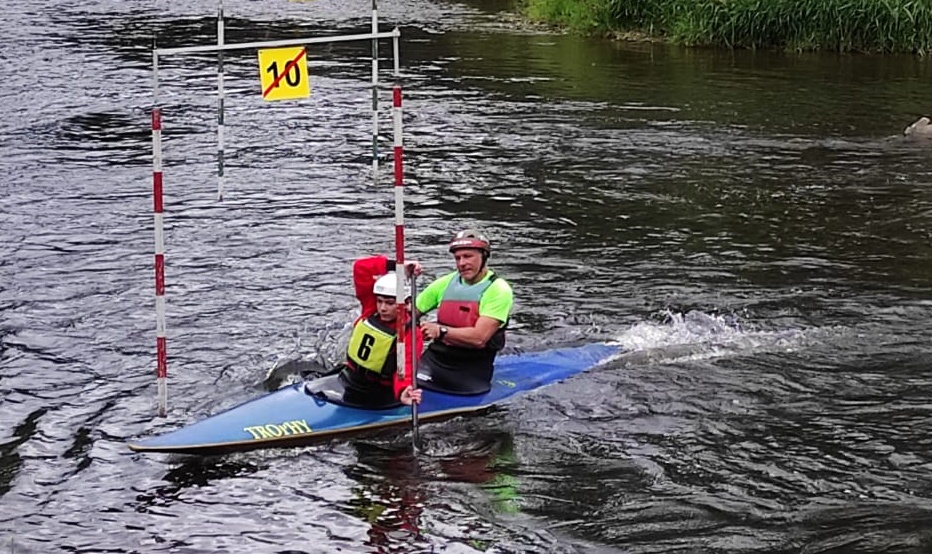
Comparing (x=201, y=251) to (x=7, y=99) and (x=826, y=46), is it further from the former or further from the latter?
(x=826, y=46)

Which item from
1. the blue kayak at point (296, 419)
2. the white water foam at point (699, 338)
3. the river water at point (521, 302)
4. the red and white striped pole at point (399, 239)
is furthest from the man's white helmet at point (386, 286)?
the white water foam at point (699, 338)

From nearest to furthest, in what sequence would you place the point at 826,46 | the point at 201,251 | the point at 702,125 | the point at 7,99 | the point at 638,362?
the point at 638,362 < the point at 201,251 < the point at 702,125 < the point at 7,99 < the point at 826,46

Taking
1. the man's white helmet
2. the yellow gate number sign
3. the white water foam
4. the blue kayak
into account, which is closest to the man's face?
the man's white helmet

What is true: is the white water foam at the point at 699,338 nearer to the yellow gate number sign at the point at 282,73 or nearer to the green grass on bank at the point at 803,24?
the yellow gate number sign at the point at 282,73

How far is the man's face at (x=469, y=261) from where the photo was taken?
788 cm

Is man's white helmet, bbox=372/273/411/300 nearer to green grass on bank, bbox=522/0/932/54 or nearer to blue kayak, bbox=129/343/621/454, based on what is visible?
blue kayak, bbox=129/343/621/454

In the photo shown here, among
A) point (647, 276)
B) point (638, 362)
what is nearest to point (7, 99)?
point (647, 276)

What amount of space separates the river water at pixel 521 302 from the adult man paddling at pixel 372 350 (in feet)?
0.87

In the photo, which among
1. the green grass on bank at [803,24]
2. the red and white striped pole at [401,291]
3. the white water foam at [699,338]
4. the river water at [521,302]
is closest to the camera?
the river water at [521,302]

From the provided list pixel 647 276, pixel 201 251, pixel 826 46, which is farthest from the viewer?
pixel 826 46

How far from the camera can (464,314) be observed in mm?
8070

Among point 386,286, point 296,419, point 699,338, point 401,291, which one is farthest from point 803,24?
point 296,419

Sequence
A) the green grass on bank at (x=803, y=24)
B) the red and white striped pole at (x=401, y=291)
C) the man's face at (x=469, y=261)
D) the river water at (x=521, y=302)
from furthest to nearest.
A: the green grass on bank at (x=803, y=24) < the man's face at (x=469, y=261) < the red and white striped pole at (x=401, y=291) < the river water at (x=521, y=302)

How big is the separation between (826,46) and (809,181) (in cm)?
1010
